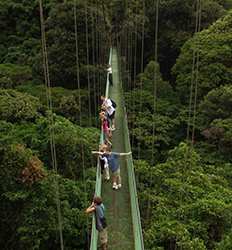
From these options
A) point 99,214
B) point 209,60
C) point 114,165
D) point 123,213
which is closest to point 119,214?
point 123,213

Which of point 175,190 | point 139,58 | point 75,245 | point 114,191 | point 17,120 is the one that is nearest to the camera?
point 114,191

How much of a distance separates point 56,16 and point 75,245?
12.8 metres

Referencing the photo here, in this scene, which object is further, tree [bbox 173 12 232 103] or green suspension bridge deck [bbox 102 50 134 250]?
tree [bbox 173 12 232 103]

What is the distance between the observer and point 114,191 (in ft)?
29.4

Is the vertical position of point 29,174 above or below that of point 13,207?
above

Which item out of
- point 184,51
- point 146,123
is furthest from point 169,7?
point 146,123

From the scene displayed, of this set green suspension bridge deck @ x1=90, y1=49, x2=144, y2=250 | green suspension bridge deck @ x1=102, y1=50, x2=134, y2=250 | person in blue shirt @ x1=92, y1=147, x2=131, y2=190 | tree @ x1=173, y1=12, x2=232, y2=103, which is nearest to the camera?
green suspension bridge deck @ x1=90, y1=49, x2=144, y2=250

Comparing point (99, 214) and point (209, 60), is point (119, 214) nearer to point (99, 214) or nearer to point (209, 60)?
point (99, 214)

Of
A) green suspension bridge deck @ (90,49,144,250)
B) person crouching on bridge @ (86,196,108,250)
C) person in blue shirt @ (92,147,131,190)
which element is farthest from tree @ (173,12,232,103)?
person crouching on bridge @ (86,196,108,250)

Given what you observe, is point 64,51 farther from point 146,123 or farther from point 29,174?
point 29,174

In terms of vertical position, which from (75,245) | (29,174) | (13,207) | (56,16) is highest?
(56,16)

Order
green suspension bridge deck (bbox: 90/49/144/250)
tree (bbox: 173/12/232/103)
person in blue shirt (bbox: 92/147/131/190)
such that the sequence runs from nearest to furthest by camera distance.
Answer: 1. green suspension bridge deck (bbox: 90/49/144/250)
2. person in blue shirt (bbox: 92/147/131/190)
3. tree (bbox: 173/12/232/103)

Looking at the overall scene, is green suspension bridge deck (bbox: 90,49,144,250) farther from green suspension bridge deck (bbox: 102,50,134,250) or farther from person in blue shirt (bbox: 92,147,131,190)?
person in blue shirt (bbox: 92,147,131,190)

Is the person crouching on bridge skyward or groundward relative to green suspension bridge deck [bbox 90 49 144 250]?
skyward
